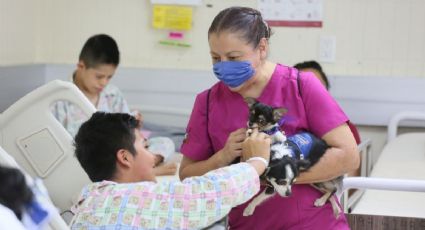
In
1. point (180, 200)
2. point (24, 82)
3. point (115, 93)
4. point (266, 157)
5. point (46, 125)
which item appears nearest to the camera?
point (180, 200)

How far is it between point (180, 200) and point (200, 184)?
0.21 feet

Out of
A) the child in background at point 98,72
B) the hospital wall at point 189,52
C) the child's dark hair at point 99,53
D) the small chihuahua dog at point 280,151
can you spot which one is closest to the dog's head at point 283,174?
the small chihuahua dog at point 280,151

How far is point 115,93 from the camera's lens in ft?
13.3

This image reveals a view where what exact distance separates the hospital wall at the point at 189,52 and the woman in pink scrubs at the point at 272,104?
2375 millimetres

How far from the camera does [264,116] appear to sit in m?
1.84

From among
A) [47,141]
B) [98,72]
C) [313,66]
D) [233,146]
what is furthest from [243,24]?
[313,66]

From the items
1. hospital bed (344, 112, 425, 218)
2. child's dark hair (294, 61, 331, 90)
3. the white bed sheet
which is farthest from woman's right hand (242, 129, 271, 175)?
child's dark hair (294, 61, 331, 90)

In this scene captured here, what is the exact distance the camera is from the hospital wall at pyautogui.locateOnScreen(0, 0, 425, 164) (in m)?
4.26

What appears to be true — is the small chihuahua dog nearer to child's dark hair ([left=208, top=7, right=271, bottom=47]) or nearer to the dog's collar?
the dog's collar

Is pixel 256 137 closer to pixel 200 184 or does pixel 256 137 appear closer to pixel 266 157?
pixel 266 157

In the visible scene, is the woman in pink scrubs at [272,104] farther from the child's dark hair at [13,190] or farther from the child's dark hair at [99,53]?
the child's dark hair at [99,53]

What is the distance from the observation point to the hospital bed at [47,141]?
269 cm

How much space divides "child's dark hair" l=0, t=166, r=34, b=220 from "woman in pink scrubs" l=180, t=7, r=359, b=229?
74 centimetres

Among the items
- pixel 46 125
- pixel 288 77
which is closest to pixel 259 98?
pixel 288 77
